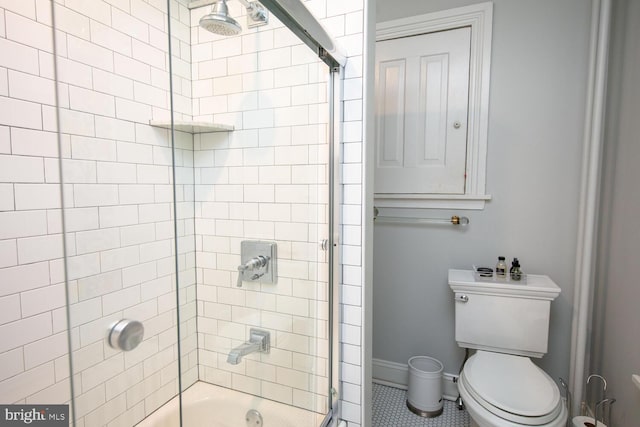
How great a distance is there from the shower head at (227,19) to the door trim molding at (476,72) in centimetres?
137

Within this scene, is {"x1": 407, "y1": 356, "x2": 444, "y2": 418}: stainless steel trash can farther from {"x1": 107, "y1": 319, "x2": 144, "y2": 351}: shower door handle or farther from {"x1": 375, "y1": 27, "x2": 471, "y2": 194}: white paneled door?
{"x1": 107, "y1": 319, "x2": 144, "y2": 351}: shower door handle

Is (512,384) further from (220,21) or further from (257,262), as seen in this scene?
(220,21)

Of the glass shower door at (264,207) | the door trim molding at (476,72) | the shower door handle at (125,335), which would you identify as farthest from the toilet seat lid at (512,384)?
the shower door handle at (125,335)

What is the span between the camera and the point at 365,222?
131cm

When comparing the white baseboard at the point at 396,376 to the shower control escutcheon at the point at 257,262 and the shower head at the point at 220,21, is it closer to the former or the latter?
the shower control escutcheon at the point at 257,262

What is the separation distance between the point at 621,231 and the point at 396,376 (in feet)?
4.75

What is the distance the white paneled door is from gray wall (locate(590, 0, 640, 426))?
0.65 m

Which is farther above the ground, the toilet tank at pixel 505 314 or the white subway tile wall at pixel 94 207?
the white subway tile wall at pixel 94 207

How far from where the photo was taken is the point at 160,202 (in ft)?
2.90

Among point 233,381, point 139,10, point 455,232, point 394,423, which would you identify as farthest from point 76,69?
point 394,423

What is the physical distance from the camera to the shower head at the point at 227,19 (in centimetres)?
83

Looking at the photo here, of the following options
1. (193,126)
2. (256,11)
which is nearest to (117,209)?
(193,126)

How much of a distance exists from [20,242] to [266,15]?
994 millimetres

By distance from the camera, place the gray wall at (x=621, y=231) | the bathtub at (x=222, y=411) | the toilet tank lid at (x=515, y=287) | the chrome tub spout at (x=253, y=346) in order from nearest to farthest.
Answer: the bathtub at (x=222, y=411)
the chrome tub spout at (x=253, y=346)
the gray wall at (x=621, y=231)
the toilet tank lid at (x=515, y=287)
